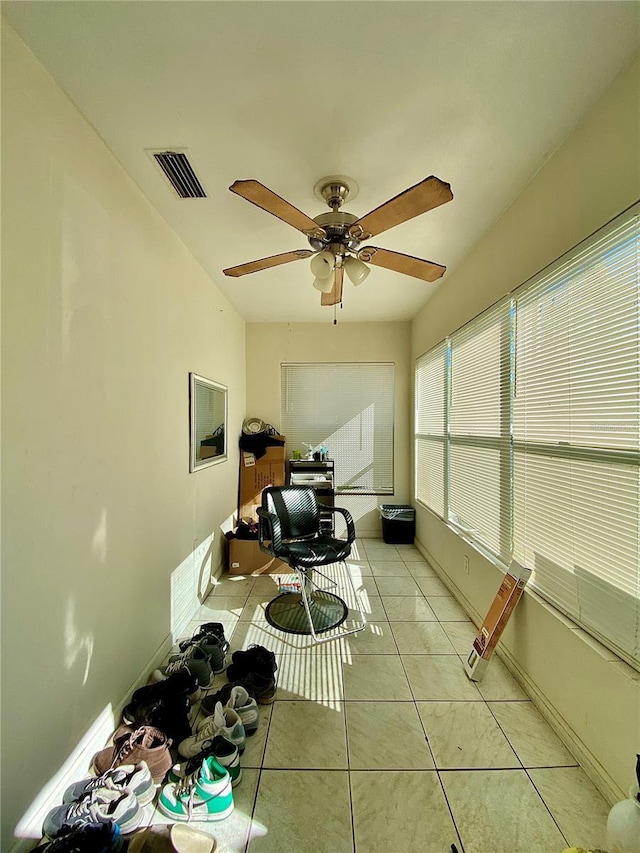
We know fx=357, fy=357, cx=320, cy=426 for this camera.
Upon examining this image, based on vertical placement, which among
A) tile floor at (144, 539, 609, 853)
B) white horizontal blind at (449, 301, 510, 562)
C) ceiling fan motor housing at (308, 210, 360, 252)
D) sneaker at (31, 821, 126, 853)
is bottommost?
tile floor at (144, 539, 609, 853)

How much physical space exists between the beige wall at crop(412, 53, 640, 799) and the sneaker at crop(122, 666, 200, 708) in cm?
168

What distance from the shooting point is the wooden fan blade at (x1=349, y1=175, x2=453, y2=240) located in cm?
130

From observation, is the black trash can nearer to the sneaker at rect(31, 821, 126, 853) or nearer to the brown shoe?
the brown shoe

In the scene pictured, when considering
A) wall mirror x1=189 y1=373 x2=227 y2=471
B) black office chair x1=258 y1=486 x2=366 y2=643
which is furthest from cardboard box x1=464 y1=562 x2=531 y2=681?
wall mirror x1=189 y1=373 x2=227 y2=471

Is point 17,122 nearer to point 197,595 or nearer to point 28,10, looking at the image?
point 28,10

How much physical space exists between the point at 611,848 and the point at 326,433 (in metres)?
3.70

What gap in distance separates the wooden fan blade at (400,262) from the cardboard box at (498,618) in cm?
163

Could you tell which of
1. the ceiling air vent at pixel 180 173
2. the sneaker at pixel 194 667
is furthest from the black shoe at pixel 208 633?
the ceiling air vent at pixel 180 173

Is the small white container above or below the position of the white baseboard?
above

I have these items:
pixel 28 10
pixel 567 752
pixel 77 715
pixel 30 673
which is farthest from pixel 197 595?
pixel 28 10

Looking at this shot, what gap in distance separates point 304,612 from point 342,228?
2529 millimetres

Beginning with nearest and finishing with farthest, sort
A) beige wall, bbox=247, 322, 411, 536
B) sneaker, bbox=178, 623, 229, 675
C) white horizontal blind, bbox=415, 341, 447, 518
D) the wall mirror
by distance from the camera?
sneaker, bbox=178, 623, 229, 675 → the wall mirror → white horizontal blind, bbox=415, 341, 447, 518 → beige wall, bbox=247, 322, 411, 536

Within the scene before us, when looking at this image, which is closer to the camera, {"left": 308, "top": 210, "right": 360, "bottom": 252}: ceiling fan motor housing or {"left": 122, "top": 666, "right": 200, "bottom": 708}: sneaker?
{"left": 122, "top": 666, "right": 200, "bottom": 708}: sneaker

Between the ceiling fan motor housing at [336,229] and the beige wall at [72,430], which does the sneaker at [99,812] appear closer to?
the beige wall at [72,430]
